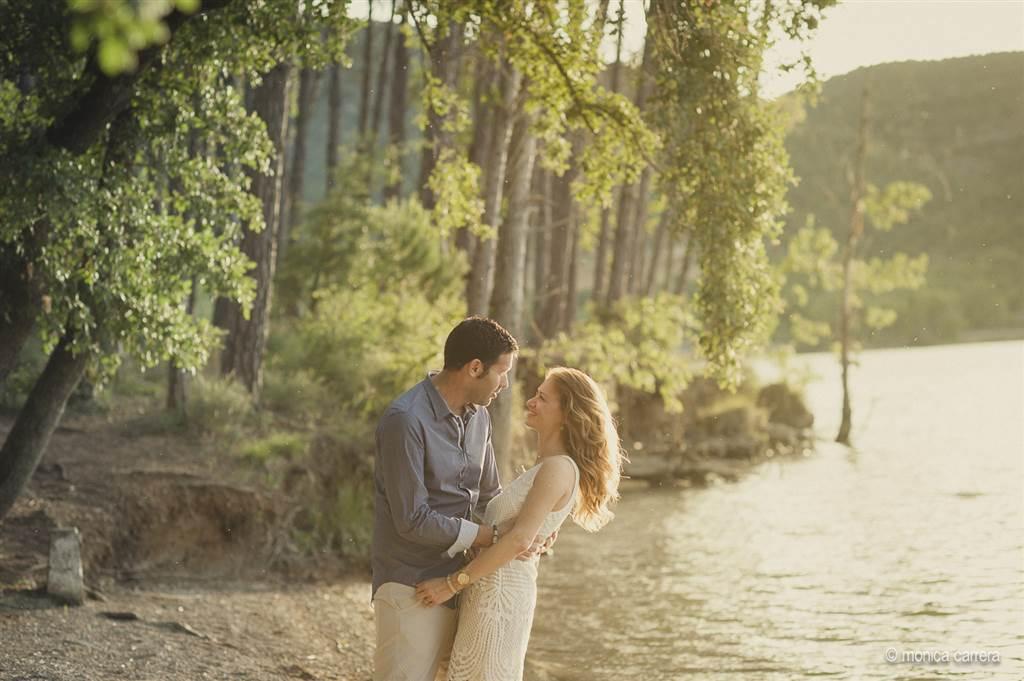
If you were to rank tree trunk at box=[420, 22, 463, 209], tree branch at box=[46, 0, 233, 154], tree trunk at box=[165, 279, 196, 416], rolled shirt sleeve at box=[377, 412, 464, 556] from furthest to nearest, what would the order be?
tree trunk at box=[165, 279, 196, 416] → tree trunk at box=[420, 22, 463, 209] → tree branch at box=[46, 0, 233, 154] → rolled shirt sleeve at box=[377, 412, 464, 556]

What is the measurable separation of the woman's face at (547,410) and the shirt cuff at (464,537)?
0.50m

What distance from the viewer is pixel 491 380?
515cm

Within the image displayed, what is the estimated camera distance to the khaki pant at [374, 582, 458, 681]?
5207mm

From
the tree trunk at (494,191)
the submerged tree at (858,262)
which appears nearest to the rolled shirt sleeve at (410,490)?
the tree trunk at (494,191)

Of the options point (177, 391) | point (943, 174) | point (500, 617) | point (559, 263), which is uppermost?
point (943, 174)

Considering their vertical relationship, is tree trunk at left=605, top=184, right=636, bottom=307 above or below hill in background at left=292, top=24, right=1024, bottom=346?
below

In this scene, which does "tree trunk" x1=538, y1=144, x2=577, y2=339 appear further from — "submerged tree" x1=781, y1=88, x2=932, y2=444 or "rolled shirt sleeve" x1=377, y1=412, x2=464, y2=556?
"rolled shirt sleeve" x1=377, y1=412, x2=464, y2=556

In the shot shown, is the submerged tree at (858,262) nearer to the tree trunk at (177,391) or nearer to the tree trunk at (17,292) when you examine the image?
the tree trunk at (177,391)

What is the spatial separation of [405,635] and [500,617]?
391 millimetres

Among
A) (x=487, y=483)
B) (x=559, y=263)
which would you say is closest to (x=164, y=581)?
(x=487, y=483)

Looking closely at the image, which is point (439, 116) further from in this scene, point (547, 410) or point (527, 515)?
point (527, 515)

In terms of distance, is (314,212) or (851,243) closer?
(314,212)

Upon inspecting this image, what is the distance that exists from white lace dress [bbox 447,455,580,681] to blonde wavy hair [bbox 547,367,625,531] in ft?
0.22

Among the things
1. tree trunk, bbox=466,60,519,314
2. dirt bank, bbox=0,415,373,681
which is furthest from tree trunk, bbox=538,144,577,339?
dirt bank, bbox=0,415,373,681
